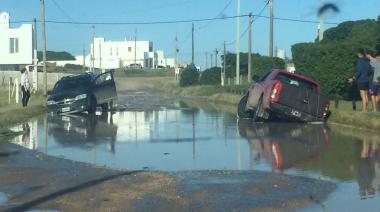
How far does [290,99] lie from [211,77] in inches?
1980

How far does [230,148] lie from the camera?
1441 cm

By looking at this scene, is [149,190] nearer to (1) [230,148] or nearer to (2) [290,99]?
(1) [230,148]

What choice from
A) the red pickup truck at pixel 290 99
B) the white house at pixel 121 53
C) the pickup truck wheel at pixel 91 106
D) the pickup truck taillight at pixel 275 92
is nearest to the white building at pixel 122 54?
the white house at pixel 121 53

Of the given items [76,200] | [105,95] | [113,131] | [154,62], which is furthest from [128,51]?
[76,200]

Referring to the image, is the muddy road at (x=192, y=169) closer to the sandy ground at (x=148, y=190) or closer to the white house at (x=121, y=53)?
the sandy ground at (x=148, y=190)

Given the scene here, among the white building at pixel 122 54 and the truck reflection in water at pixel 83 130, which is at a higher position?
the white building at pixel 122 54

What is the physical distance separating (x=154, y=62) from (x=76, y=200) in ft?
500

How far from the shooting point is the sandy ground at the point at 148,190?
8141 millimetres

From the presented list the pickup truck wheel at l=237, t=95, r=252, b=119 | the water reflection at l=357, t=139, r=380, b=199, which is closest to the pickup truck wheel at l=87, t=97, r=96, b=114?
the pickup truck wheel at l=237, t=95, r=252, b=119

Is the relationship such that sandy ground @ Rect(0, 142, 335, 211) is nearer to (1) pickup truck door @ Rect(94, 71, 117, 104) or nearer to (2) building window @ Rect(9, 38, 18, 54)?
(1) pickup truck door @ Rect(94, 71, 117, 104)

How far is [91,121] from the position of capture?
22.9 meters

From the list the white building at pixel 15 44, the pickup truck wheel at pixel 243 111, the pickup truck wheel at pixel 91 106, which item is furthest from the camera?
the white building at pixel 15 44

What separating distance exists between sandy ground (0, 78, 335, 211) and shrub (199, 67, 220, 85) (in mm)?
57545

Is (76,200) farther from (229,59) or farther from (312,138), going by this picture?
(229,59)
